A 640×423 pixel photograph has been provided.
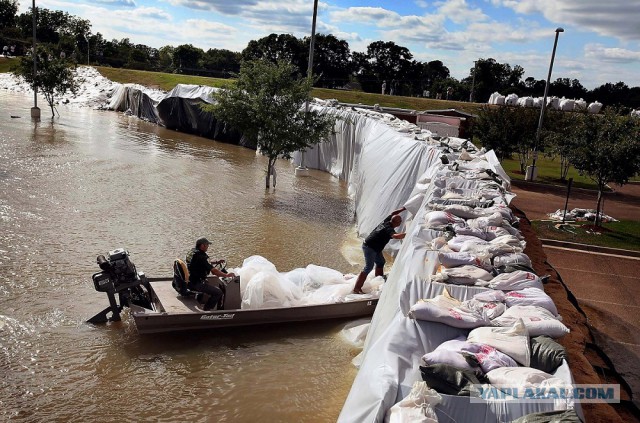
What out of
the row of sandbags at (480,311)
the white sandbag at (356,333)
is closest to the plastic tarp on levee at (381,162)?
the row of sandbags at (480,311)

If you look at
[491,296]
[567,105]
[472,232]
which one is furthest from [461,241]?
[567,105]

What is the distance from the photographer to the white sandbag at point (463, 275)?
705 cm

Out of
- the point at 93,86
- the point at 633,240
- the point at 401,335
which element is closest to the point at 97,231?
the point at 401,335

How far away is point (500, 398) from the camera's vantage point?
448cm

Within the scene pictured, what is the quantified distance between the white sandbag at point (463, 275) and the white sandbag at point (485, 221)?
2.13 metres

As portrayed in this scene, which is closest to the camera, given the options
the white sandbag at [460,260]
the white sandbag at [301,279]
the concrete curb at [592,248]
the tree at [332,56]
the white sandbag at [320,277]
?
the white sandbag at [460,260]

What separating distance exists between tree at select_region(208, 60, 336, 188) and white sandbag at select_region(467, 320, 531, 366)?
1627 centimetres

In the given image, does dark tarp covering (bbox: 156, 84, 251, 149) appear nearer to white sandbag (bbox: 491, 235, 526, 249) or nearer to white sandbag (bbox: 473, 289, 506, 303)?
white sandbag (bbox: 491, 235, 526, 249)

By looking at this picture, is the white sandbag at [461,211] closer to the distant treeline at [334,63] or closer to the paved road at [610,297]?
the paved road at [610,297]

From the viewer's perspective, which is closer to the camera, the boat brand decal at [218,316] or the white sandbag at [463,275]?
the white sandbag at [463,275]

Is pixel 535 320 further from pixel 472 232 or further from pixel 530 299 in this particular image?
pixel 472 232

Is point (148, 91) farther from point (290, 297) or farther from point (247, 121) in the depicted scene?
point (290, 297)

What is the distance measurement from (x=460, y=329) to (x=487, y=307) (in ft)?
2.04

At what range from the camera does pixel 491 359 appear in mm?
5008
